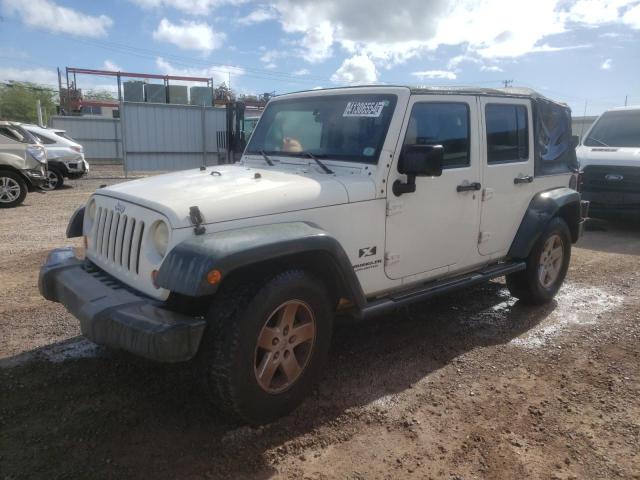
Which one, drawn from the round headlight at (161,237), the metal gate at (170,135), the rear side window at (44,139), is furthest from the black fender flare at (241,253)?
the rear side window at (44,139)

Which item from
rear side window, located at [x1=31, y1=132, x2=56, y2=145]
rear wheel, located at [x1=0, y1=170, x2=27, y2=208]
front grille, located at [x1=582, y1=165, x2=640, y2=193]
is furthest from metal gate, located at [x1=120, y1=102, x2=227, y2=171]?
front grille, located at [x1=582, y1=165, x2=640, y2=193]

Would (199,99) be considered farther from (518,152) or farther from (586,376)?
(586,376)

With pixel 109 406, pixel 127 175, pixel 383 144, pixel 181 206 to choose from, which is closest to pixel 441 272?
pixel 383 144

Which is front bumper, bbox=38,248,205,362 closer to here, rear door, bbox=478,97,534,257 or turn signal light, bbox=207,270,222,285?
turn signal light, bbox=207,270,222,285

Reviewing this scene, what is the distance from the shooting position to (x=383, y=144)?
3.47 m

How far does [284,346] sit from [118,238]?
122 cm

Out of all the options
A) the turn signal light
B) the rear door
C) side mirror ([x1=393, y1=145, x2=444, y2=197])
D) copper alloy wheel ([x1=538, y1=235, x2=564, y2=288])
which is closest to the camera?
the turn signal light

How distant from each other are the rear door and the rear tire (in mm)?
379

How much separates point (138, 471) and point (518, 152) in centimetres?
396

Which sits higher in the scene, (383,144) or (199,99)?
Result: (199,99)

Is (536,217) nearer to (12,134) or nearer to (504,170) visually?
(504,170)

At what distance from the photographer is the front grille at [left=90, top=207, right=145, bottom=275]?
2.96 metres

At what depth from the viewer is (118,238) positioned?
314 centimetres

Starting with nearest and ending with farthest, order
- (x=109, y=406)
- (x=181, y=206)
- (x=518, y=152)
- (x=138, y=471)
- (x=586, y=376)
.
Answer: (x=138, y=471), (x=181, y=206), (x=109, y=406), (x=586, y=376), (x=518, y=152)
